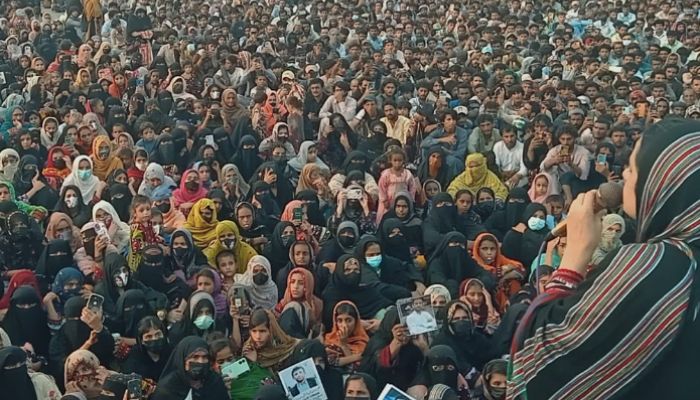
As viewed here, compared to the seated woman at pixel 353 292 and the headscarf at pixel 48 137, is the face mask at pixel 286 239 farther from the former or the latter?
the headscarf at pixel 48 137

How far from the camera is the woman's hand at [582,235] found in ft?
5.87

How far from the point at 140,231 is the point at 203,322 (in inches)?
54.3

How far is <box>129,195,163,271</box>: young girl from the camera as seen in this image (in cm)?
643

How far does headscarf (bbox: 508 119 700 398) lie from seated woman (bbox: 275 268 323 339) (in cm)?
415

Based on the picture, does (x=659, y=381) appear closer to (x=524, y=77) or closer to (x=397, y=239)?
(x=397, y=239)

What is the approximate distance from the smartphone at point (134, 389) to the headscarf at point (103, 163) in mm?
4074

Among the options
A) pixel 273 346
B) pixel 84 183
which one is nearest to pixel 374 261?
pixel 273 346

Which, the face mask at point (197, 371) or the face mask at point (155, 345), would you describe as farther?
the face mask at point (155, 345)

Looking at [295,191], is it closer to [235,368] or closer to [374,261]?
[374,261]

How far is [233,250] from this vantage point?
22.1 ft

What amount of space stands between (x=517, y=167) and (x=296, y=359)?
457cm

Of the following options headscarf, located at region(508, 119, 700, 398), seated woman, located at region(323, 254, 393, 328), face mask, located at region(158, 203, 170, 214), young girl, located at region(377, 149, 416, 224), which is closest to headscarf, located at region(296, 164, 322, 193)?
young girl, located at region(377, 149, 416, 224)

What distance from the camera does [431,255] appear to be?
6992mm

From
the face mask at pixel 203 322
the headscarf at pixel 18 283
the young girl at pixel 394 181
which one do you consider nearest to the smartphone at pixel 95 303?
the face mask at pixel 203 322
